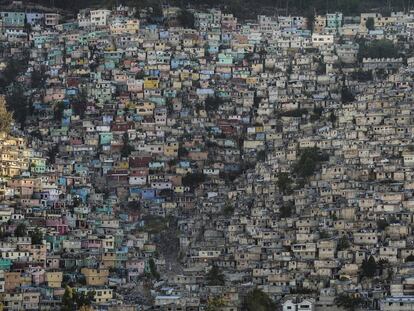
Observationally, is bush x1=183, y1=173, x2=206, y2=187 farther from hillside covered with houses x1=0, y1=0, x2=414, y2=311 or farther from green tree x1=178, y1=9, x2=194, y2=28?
green tree x1=178, y1=9, x2=194, y2=28

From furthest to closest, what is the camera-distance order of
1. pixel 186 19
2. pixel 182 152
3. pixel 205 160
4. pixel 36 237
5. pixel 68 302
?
pixel 186 19 → pixel 182 152 → pixel 205 160 → pixel 36 237 → pixel 68 302

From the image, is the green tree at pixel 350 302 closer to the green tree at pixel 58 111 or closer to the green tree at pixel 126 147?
the green tree at pixel 126 147

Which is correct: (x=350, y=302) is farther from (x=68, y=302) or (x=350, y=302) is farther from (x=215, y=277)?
(x=68, y=302)

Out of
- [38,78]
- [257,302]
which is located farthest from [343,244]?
[38,78]

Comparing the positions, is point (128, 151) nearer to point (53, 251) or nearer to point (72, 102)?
point (72, 102)

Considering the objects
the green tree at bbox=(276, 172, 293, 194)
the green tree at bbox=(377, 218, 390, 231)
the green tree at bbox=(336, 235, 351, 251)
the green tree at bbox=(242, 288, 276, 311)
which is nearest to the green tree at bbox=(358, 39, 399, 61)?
the green tree at bbox=(276, 172, 293, 194)

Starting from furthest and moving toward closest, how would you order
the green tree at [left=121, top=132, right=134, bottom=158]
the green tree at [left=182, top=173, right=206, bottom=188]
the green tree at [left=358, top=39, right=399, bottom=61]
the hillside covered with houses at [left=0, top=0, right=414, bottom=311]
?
the green tree at [left=358, top=39, right=399, bottom=61] → the green tree at [left=121, top=132, right=134, bottom=158] → the green tree at [left=182, top=173, right=206, bottom=188] → the hillside covered with houses at [left=0, top=0, right=414, bottom=311]

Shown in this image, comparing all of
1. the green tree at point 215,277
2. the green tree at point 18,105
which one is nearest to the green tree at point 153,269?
the green tree at point 215,277
